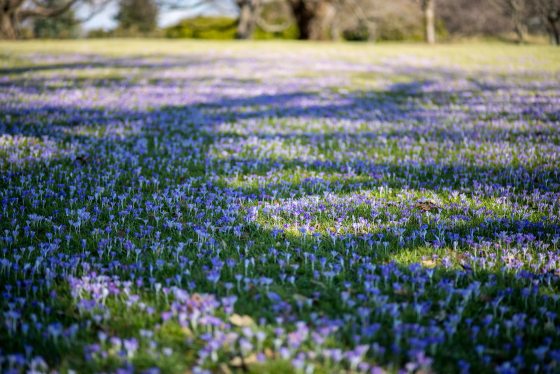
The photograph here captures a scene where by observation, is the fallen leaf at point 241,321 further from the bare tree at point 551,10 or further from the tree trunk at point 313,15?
the bare tree at point 551,10

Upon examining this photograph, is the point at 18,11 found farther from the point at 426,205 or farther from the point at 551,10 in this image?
the point at 551,10

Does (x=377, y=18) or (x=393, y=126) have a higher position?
(x=377, y=18)

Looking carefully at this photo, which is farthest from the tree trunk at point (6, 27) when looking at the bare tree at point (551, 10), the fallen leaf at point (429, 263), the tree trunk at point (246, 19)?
the bare tree at point (551, 10)

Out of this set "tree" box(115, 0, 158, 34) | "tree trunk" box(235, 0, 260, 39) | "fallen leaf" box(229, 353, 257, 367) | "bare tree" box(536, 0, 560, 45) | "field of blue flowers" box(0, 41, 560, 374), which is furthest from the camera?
"tree" box(115, 0, 158, 34)

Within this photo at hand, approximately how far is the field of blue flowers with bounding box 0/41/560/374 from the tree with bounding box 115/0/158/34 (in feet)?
215

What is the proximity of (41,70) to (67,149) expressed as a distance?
12.5 meters

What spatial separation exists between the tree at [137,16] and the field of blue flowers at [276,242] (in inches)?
2581

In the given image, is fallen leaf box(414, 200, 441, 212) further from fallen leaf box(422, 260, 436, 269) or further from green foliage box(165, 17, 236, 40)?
green foliage box(165, 17, 236, 40)

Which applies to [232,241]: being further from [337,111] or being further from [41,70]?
[41,70]

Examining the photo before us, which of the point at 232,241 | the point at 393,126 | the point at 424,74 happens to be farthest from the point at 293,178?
the point at 424,74

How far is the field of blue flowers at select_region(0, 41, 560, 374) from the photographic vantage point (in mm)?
2729

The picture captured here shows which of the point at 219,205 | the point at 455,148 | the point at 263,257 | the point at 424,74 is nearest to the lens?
the point at 263,257

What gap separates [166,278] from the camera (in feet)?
11.4

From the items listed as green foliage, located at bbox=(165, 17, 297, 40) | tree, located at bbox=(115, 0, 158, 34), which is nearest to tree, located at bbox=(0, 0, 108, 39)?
green foliage, located at bbox=(165, 17, 297, 40)
